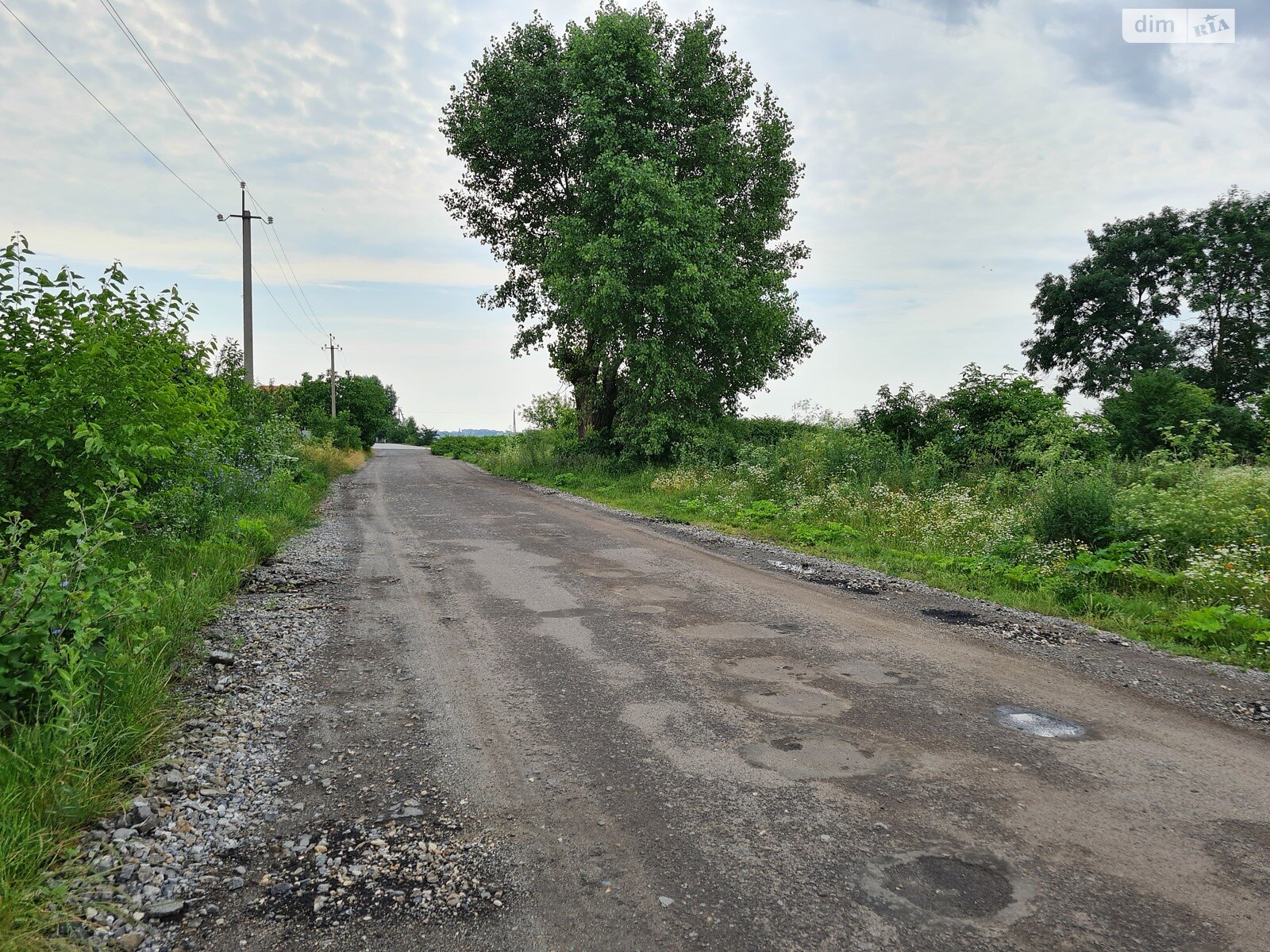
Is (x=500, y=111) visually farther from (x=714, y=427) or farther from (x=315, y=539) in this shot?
(x=315, y=539)

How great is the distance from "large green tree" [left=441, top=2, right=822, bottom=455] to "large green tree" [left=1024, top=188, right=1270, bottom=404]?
21683 mm

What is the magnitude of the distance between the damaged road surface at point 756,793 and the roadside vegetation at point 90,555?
2.42ft

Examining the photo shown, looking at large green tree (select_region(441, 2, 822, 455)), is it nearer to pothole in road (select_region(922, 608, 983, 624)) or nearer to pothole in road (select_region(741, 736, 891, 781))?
pothole in road (select_region(922, 608, 983, 624))

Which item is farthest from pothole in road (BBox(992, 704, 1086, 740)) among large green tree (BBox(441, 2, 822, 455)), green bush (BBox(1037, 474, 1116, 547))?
large green tree (BBox(441, 2, 822, 455))

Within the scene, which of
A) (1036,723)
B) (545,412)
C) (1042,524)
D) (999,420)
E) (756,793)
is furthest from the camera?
(545,412)

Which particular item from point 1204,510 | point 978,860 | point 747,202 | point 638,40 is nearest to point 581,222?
point 638,40

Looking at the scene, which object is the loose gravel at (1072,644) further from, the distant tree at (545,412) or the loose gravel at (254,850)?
the distant tree at (545,412)

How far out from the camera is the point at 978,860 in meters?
2.95

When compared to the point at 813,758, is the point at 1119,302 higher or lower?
higher

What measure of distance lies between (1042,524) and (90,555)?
32.1 feet

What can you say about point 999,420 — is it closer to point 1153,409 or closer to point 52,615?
point 1153,409

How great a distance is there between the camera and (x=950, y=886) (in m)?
2.78

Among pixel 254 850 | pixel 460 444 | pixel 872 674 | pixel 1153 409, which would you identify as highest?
pixel 1153 409

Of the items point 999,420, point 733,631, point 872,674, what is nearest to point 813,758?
point 872,674
